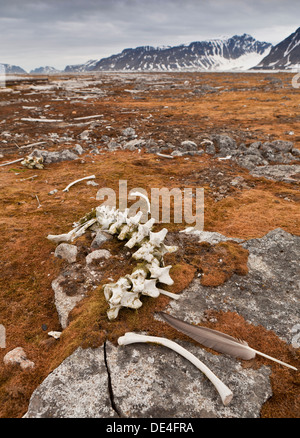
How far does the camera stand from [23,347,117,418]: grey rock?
2855 millimetres

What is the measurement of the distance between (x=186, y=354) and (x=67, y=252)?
11.9 ft

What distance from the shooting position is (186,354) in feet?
10.9

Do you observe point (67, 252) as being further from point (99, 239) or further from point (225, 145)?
point (225, 145)

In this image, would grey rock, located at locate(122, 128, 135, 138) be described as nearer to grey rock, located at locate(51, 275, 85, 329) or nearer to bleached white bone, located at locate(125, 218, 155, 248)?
bleached white bone, located at locate(125, 218, 155, 248)

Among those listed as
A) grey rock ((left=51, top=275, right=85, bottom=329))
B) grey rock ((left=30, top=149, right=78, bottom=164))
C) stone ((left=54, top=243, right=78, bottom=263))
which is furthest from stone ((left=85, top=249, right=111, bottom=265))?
grey rock ((left=30, top=149, right=78, bottom=164))

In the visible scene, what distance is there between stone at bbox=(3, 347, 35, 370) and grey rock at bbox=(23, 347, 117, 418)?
0.64m

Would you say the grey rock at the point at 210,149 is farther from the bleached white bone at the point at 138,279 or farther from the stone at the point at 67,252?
the bleached white bone at the point at 138,279

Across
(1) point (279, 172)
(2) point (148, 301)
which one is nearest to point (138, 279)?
(2) point (148, 301)

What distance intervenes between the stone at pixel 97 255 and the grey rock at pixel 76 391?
2.30m

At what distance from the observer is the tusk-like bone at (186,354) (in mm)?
2852

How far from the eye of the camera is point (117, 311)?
4.03m

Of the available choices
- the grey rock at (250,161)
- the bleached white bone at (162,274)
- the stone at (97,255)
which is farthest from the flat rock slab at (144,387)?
the grey rock at (250,161)

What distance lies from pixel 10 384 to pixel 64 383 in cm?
94
